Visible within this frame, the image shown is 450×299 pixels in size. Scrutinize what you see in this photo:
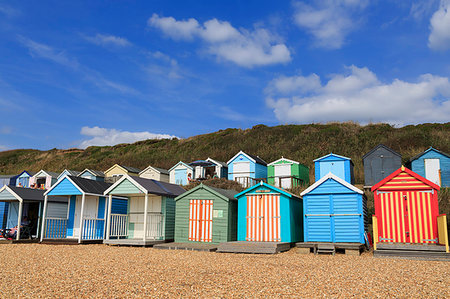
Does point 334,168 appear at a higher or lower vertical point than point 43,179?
higher

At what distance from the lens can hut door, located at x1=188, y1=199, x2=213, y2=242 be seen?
653 inches

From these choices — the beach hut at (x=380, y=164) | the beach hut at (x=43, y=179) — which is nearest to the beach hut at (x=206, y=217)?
the beach hut at (x=380, y=164)

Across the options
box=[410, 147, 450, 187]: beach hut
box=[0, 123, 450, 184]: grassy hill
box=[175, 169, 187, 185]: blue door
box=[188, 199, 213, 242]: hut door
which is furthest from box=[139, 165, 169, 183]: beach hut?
box=[410, 147, 450, 187]: beach hut

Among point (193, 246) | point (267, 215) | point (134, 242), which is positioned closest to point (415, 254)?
point (267, 215)

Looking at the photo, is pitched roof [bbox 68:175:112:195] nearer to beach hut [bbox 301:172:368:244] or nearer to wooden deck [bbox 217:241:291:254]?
wooden deck [bbox 217:241:291:254]

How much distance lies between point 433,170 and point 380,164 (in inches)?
140

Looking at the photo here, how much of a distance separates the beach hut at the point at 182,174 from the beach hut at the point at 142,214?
50.5 feet

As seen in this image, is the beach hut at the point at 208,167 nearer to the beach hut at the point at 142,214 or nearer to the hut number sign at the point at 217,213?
the beach hut at the point at 142,214

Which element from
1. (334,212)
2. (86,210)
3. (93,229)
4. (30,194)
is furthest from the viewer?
(30,194)

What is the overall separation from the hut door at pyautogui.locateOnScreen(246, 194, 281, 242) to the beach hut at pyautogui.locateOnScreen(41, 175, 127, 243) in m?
7.66

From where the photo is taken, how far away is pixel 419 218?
44.2ft

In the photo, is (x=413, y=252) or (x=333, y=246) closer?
(x=413, y=252)

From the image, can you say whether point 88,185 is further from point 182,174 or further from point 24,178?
point 24,178

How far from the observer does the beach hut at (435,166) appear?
26281mm
